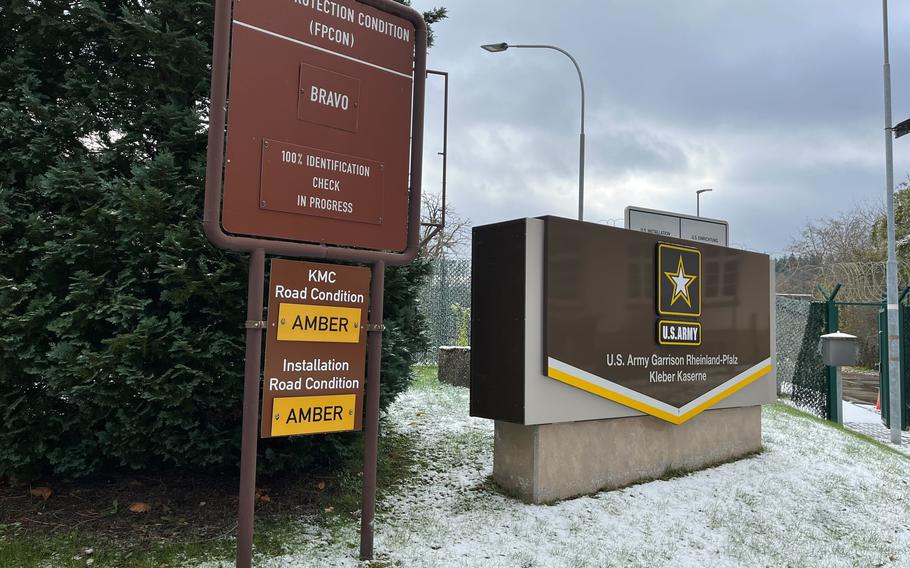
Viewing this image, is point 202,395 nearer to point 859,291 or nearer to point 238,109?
point 238,109

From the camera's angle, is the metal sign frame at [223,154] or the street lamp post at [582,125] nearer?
the metal sign frame at [223,154]

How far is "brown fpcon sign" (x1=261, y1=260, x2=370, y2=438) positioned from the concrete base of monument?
1907 millimetres

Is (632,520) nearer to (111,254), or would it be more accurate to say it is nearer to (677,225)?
(111,254)

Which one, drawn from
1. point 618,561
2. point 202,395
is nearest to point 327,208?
point 202,395

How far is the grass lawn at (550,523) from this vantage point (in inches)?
157

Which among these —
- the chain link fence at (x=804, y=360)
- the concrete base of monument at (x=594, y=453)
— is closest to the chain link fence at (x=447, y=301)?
the chain link fence at (x=804, y=360)

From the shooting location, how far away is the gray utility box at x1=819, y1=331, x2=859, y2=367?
37.1 feet

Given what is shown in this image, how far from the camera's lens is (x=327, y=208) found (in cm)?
390

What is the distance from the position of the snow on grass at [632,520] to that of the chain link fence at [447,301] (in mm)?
7313

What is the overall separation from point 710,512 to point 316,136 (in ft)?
13.9

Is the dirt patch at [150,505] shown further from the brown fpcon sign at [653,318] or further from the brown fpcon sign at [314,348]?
the brown fpcon sign at [653,318]

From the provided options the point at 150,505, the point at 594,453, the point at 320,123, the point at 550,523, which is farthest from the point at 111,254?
the point at 594,453

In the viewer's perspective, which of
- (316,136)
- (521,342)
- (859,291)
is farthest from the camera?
(859,291)

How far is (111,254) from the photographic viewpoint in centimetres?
403
